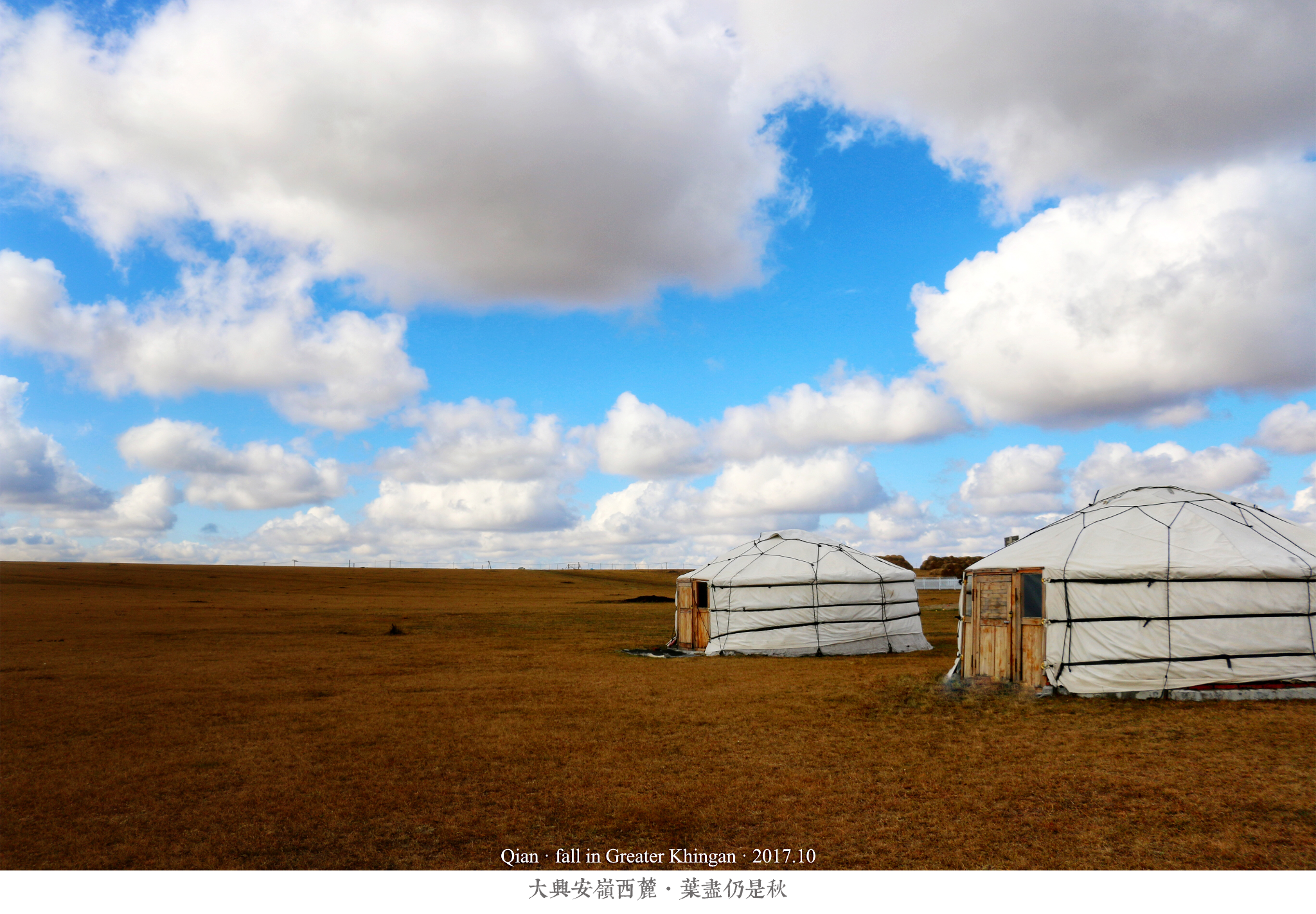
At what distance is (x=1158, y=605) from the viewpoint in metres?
11.3

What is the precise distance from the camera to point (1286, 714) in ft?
31.4

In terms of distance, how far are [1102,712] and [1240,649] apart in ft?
9.26

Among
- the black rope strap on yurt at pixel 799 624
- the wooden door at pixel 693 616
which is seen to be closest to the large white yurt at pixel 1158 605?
the black rope strap on yurt at pixel 799 624

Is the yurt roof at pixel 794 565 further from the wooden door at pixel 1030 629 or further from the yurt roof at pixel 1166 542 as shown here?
the wooden door at pixel 1030 629

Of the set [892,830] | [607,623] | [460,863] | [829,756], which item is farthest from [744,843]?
[607,623]

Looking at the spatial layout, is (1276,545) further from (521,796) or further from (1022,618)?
(521,796)

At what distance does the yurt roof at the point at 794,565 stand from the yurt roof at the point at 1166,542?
4774mm

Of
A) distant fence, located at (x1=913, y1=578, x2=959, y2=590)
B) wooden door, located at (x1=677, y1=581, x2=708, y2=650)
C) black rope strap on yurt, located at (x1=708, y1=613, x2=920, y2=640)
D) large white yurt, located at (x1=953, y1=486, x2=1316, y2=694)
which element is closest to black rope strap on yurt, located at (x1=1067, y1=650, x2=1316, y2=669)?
large white yurt, located at (x1=953, y1=486, x2=1316, y2=694)

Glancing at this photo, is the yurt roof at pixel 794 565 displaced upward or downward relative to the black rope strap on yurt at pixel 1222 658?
upward

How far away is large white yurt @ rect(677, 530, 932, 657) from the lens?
17.7 m

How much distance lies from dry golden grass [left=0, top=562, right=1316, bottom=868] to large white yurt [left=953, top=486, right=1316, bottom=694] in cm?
80

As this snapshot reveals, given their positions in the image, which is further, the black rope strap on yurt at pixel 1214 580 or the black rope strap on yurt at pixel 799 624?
the black rope strap on yurt at pixel 799 624

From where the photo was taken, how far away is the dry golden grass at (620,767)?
18.7 feet

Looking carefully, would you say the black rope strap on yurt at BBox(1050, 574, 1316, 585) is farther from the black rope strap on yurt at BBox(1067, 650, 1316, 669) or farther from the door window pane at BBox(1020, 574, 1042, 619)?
the black rope strap on yurt at BBox(1067, 650, 1316, 669)
